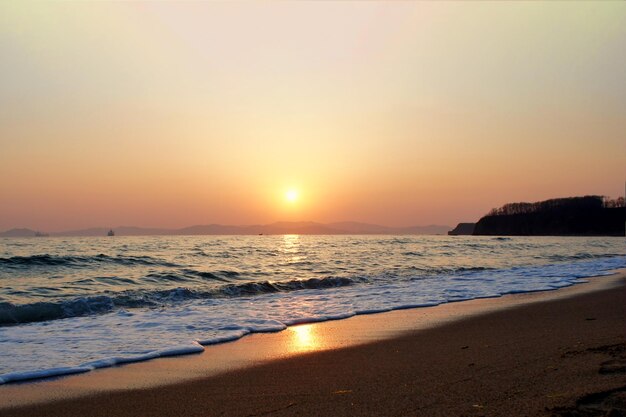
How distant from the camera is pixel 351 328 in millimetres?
9141

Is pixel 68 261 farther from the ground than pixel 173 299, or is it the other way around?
pixel 68 261

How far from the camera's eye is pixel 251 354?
710 centimetres

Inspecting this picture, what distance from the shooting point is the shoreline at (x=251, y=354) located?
5.32 m

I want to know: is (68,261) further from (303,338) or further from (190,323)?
(303,338)

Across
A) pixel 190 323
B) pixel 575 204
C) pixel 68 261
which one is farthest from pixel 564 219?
pixel 190 323

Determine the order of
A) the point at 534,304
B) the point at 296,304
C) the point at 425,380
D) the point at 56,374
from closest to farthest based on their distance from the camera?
the point at 425,380, the point at 56,374, the point at 534,304, the point at 296,304

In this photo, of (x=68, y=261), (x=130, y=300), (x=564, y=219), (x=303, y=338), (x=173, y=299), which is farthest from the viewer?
(x=564, y=219)

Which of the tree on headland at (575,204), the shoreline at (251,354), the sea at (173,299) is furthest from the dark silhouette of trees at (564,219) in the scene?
the shoreline at (251,354)

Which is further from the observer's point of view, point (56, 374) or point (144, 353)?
point (144, 353)

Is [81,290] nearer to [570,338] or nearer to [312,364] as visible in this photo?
[312,364]

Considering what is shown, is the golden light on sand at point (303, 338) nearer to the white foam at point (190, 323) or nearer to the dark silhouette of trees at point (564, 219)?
the white foam at point (190, 323)

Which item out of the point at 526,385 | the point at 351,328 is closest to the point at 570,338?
the point at 526,385

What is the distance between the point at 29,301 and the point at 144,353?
26.1 feet

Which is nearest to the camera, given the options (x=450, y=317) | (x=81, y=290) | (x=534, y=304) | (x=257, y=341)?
(x=257, y=341)
